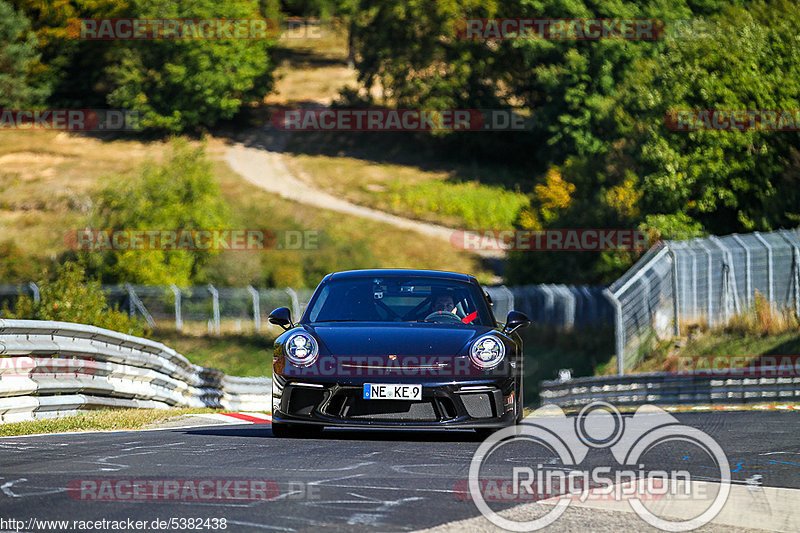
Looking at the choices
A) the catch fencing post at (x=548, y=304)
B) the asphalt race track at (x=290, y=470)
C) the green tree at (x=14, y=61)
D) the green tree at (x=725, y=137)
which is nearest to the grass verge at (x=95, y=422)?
the asphalt race track at (x=290, y=470)

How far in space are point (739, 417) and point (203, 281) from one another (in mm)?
37512

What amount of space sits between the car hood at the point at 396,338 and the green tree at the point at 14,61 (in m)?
69.9

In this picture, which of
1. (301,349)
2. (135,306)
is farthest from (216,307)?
(301,349)

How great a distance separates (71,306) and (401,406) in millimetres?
14267

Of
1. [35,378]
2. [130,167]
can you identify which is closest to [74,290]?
[35,378]

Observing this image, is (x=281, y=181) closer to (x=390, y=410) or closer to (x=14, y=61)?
(x=14, y=61)

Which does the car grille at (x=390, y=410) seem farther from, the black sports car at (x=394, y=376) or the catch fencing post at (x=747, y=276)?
the catch fencing post at (x=747, y=276)

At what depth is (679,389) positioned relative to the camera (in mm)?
19203

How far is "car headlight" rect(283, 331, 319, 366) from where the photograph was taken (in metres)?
9.48

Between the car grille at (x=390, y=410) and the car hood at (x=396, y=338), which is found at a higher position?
the car hood at (x=396, y=338)

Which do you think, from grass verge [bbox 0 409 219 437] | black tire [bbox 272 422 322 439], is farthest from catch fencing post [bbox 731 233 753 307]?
black tire [bbox 272 422 322 439]

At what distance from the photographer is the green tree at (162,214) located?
4747cm

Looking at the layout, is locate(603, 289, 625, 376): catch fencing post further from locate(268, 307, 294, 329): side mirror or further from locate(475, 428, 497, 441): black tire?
locate(268, 307, 294, 329): side mirror

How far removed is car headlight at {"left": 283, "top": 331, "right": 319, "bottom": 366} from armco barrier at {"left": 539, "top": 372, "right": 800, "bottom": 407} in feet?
35.3
